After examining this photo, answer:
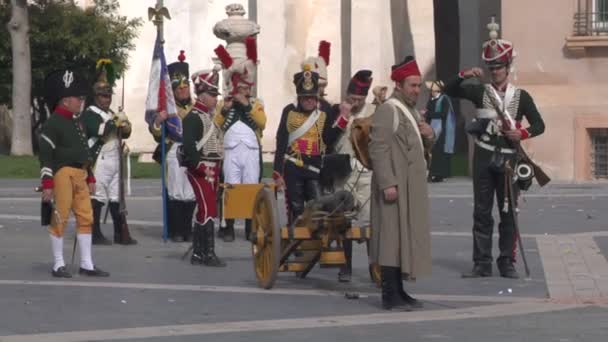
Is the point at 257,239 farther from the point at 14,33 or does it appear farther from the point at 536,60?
the point at 14,33

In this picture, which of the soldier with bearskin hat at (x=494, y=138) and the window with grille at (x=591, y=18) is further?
the window with grille at (x=591, y=18)

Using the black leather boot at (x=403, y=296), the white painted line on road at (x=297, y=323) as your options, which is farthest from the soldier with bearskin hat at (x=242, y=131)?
the white painted line on road at (x=297, y=323)

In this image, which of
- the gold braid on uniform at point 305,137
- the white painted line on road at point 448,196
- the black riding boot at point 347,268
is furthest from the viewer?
the white painted line on road at point 448,196

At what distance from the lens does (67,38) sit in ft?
132

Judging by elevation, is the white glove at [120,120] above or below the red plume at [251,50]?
below

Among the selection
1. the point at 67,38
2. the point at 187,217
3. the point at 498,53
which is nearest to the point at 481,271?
the point at 498,53

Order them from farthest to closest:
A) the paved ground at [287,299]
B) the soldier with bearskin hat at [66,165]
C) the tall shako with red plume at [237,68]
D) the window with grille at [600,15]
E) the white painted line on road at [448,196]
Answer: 1. the window with grille at [600,15]
2. the white painted line on road at [448,196]
3. the tall shako with red plume at [237,68]
4. the soldier with bearskin hat at [66,165]
5. the paved ground at [287,299]

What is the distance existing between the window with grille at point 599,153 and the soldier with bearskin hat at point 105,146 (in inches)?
396

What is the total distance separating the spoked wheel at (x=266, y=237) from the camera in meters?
13.1

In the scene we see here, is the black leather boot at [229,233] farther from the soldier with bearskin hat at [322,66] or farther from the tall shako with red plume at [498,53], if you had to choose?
the tall shako with red plume at [498,53]

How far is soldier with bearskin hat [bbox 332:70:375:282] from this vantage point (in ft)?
45.5

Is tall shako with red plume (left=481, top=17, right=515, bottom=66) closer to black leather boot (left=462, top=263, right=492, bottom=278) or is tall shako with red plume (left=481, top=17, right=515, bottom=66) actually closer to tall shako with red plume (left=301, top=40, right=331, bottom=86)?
black leather boot (left=462, top=263, right=492, bottom=278)

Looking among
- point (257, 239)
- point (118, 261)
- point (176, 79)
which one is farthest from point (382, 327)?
point (176, 79)

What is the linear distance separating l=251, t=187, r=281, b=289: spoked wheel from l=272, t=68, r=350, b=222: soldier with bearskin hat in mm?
1168
